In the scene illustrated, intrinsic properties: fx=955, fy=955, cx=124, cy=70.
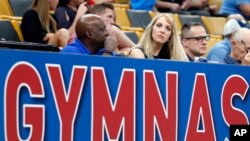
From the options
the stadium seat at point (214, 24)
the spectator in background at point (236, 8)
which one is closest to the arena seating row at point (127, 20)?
the stadium seat at point (214, 24)

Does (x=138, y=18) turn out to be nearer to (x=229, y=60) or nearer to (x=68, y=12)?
(x=68, y=12)

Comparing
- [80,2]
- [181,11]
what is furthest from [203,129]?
[181,11]

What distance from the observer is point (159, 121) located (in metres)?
5.63

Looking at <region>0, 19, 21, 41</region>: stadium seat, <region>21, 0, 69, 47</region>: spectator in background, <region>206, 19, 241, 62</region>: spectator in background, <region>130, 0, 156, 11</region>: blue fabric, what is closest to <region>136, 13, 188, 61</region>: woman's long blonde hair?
<region>21, 0, 69, 47</region>: spectator in background

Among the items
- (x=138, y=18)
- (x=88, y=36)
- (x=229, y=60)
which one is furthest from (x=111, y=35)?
(x=138, y=18)

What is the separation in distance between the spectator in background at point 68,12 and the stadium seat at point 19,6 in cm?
30

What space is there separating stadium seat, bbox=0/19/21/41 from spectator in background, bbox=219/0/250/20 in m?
3.92

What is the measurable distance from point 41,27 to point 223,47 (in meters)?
1.80

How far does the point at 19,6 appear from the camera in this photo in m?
8.59

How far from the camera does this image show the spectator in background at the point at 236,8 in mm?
11047

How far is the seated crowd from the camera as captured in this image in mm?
6305

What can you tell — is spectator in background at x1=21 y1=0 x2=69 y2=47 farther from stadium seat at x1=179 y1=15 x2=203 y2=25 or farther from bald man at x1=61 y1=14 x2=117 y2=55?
stadium seat at x1=179 y1=15 x2=203 y2=25

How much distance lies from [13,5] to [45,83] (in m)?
3.64

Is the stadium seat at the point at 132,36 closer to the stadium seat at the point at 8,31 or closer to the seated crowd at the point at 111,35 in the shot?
the seated crowd at the point at 111,35
